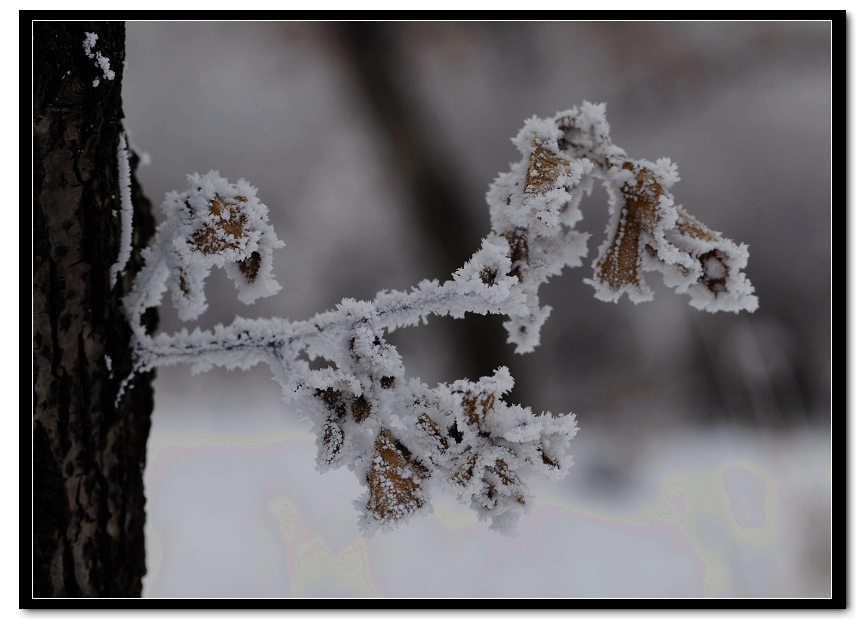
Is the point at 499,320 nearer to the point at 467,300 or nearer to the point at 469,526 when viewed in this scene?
the point at 469,526

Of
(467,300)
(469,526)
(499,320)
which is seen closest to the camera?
(467,300)

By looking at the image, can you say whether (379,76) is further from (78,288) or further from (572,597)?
(572,597)

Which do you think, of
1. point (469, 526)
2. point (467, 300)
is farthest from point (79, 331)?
point (469, 526)

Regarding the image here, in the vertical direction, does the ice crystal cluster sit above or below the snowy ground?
above

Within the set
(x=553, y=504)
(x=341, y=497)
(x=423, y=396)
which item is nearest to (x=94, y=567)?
(x=341, y=497)

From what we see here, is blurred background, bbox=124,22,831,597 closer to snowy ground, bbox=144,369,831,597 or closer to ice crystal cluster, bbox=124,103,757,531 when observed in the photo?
snowy ground, bbox=144,369,831,597

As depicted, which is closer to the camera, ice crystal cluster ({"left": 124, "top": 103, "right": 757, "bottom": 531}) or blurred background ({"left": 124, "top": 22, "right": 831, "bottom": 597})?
ice crystal cluster ({"left": 124, "top": 103, "right": 757, "bottom": 531})

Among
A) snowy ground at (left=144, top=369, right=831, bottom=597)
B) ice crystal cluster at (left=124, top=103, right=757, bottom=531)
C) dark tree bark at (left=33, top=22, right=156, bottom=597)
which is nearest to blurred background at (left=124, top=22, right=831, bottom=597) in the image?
snowy ground at (left=144, top=369, right=831, bottom=597)
